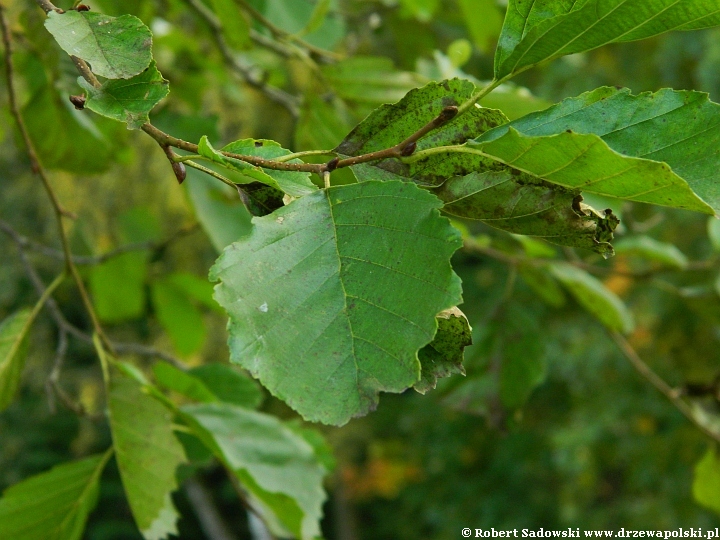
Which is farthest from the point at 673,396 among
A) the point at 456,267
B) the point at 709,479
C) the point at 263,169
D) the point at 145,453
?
the point at 456,267

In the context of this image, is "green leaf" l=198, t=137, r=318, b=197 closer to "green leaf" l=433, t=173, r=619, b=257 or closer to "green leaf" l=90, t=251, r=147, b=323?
"green leaf" l=433, t=173, r=619, b=257

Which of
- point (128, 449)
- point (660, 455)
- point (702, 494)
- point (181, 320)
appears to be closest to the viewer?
point (128, 449)

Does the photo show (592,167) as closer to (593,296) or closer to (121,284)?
(593,296)

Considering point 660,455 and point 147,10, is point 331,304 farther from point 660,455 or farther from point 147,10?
point 660,455

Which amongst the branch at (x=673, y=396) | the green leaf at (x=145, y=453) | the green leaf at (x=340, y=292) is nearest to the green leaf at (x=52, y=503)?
the green leaf at (x=145, y=453)

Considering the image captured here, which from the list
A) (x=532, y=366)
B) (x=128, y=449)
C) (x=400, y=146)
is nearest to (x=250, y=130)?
(x=532, y=366)

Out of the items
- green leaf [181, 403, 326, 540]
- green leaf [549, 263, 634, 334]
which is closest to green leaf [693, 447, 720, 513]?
green leaf [549, 263, 634, 334]
